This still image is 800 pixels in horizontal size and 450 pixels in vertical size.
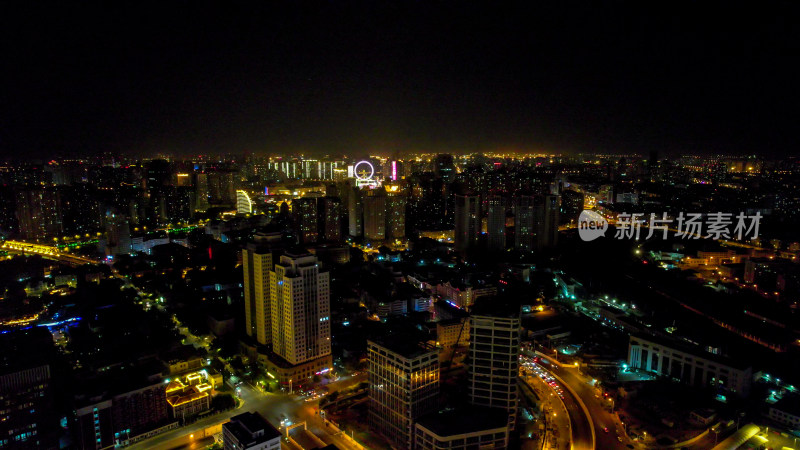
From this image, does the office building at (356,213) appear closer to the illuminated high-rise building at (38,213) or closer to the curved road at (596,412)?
the illuminated high-rise building at (38,213)

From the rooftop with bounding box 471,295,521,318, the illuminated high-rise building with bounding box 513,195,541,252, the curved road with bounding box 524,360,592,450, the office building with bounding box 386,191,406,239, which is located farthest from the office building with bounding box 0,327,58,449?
the illuminated high-rise building with bounding box 513,195,541,252

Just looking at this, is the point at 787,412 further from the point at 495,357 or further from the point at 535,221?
the point at 535,221

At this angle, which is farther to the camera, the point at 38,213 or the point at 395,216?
the point at 395,216

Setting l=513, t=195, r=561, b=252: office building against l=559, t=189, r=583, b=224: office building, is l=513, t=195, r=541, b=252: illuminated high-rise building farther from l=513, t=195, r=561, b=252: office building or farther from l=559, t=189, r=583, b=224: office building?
l=559, t=189, r=583, b=224: office building

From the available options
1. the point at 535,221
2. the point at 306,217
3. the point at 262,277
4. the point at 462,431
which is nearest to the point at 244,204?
the point at 306,217

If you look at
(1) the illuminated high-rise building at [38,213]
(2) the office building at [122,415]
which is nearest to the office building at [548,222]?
(2) the office building at [122,415]

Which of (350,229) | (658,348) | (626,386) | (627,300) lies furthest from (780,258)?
(350,229)

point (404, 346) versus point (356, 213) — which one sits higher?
point (356, 213)
